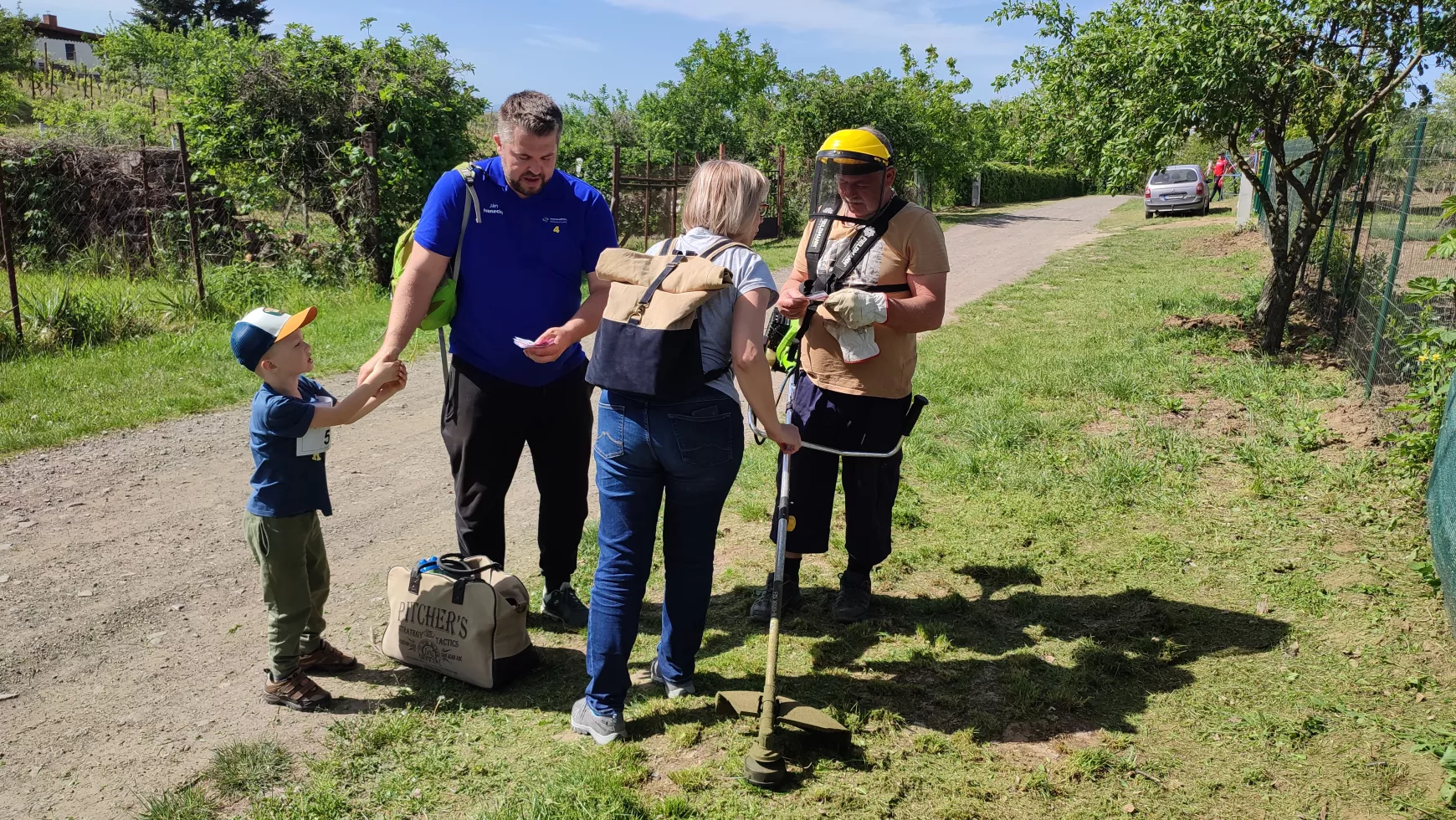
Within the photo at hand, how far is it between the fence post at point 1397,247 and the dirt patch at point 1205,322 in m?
3.25

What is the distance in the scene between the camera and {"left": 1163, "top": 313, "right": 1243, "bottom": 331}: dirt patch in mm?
9617

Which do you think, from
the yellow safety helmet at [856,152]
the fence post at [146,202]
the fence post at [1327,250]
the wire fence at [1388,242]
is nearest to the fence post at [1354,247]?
the wire fence at [1388,242]

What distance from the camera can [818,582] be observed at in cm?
437

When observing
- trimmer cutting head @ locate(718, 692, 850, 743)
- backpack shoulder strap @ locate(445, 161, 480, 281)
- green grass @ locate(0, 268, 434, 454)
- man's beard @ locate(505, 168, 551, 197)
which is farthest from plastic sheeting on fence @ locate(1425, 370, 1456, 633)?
green grass @ locate(0, 268, 434, 454)

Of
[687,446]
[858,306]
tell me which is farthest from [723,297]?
[858,306]

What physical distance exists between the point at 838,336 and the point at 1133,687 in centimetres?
167

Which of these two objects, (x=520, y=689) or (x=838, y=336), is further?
(x=838, y=336)

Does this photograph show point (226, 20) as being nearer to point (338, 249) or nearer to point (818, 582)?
point (338, 249)

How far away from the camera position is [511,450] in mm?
3615

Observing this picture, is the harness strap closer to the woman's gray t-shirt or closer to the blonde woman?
the blonde woman

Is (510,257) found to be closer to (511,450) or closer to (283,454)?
(511,450)

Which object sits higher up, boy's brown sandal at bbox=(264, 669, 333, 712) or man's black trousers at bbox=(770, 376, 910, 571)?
man's black trousers at bbox=(770, 376, 910, 571)

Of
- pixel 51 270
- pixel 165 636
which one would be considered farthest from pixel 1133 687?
pixel 51 270

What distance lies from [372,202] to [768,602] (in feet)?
30.3
